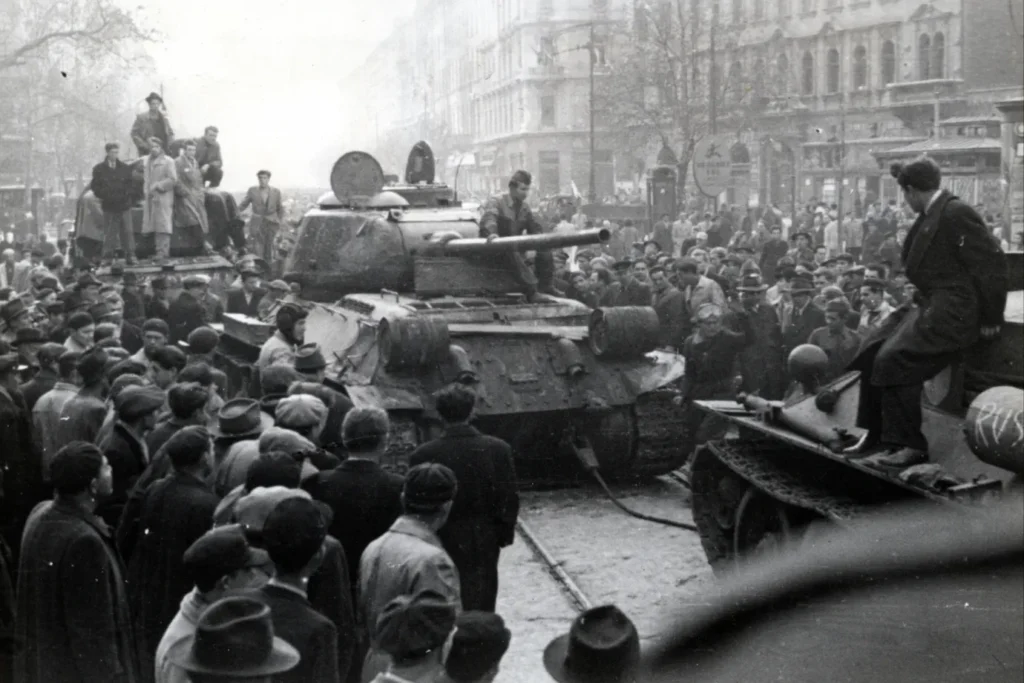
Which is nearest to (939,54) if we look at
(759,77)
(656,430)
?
(759,77)

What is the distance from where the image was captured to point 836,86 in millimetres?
41000

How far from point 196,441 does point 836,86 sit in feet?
126

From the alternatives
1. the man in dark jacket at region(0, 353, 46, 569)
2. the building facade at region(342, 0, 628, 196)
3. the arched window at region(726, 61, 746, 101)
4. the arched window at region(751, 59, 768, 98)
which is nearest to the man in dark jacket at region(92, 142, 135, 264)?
the building facade at region(342, 0, 628, 196)

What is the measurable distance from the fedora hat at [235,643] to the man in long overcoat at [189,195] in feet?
46.7

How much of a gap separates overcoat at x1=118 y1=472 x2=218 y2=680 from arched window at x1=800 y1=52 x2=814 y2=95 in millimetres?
38489

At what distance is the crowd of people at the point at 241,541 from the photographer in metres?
3.70

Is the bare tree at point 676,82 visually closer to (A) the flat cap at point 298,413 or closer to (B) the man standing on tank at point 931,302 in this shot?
(B) the man standing on tank at point 931,302

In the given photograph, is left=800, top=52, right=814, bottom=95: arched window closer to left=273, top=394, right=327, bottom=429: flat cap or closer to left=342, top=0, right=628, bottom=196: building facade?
left=342, top=0, right=628, bottom=196: building facade

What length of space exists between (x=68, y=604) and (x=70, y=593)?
4cm

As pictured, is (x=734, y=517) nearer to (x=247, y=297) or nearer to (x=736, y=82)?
(x=247, y=297)

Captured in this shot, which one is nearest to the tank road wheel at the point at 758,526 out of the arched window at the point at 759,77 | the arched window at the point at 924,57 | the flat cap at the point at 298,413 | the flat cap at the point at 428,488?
the flat cap at the point at 298,413

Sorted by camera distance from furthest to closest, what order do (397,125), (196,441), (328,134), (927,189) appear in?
(328,134) → (397,125) → (927,189) → (196,441)

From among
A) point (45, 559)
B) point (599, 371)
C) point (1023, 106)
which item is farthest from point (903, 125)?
point (45, 559)

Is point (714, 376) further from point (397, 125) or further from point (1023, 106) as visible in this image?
point (397, 125)
